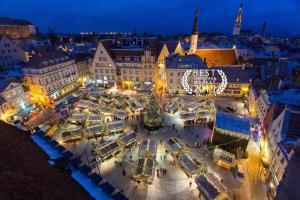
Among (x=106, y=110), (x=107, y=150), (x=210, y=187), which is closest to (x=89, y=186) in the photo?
(x=107, y=150)

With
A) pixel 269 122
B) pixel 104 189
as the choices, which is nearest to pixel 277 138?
pixel 269 122

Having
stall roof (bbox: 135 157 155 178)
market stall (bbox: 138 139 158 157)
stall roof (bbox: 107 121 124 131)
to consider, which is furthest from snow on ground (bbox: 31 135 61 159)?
stall roof (bbox: 107 121 124 131)

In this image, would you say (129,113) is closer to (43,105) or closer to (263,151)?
(43,105)

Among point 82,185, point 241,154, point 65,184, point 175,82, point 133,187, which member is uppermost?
point 175,82

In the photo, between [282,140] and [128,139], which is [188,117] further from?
[282,140]

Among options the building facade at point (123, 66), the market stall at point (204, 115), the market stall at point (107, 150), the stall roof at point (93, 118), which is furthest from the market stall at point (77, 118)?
the market stall at point (204, 115)

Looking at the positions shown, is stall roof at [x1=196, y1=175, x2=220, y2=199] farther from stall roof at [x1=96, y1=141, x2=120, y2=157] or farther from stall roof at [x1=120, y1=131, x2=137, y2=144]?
stall roof at [x1=96, y1=141, x2=120, y2=157]

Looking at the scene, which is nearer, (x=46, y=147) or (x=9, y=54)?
(x=46, y=147)
